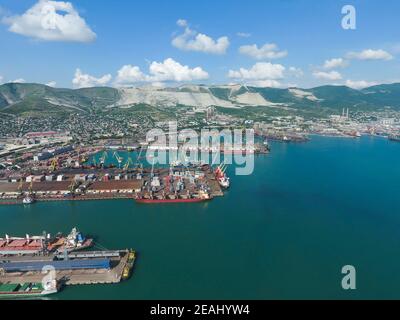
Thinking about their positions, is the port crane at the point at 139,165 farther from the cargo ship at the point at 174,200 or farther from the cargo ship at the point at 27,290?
the cargo ship at the point at 27,290

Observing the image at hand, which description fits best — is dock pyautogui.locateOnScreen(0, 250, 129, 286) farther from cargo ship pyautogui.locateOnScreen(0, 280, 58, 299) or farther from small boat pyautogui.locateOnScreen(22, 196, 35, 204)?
small boat pyautogui.locateOnScreen(22, 196, 35, 204)

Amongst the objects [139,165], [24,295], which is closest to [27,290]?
[24,295]

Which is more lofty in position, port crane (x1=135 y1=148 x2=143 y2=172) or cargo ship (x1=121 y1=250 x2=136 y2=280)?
port crane (x1=135 y1=148 x2=143 y2=172)

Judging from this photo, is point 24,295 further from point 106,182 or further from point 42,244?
point 106,182

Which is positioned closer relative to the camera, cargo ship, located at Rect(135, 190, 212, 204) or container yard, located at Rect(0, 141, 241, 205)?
cargo ship, located at Rect(135, 190, 212, 204)

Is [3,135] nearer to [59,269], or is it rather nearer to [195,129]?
[195,129]

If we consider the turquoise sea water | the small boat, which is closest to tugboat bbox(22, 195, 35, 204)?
the small boat
